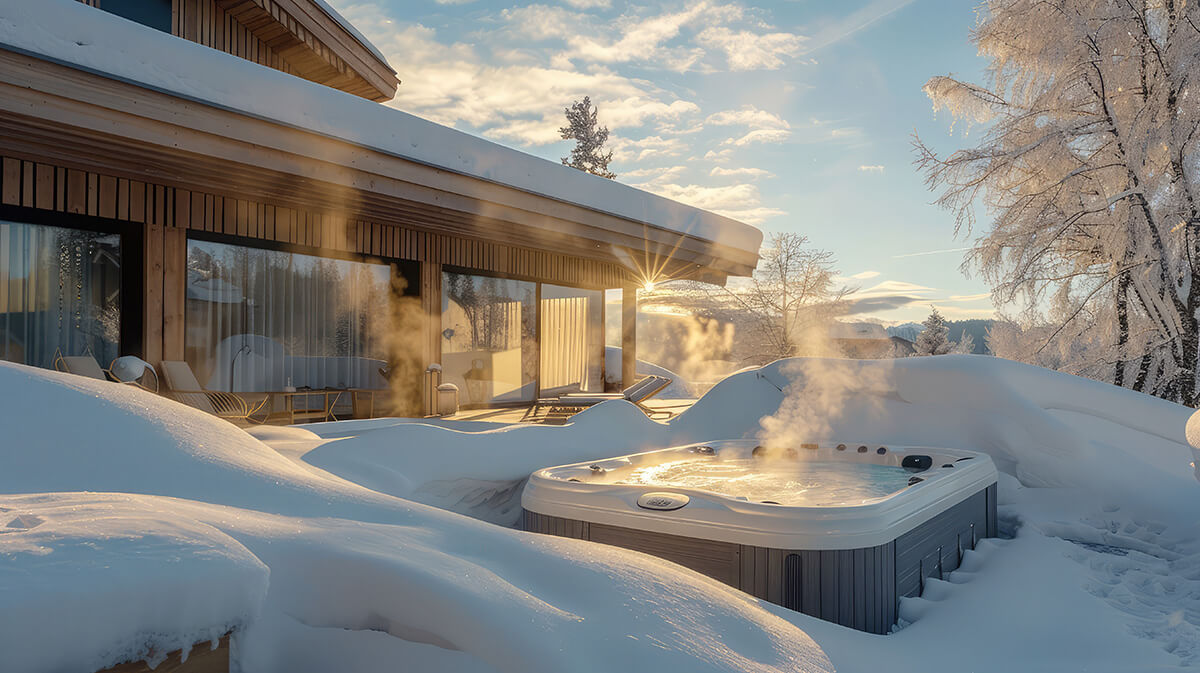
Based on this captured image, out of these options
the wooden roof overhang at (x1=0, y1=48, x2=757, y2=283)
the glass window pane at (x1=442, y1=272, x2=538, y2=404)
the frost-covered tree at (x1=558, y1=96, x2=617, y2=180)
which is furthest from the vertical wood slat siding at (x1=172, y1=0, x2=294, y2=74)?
the frost-covered tree at (x1=558, y1=96, x2=617, y2=180)

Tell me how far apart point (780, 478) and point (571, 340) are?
5.59 meters

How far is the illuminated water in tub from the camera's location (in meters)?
4.08

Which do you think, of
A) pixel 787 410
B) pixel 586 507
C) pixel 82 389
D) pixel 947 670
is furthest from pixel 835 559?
pixel 787 410

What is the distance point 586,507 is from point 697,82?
473 centimetres

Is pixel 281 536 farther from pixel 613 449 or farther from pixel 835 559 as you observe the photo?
pixel 613 449

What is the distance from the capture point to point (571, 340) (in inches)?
391

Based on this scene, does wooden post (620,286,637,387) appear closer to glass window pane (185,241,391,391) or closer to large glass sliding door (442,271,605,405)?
large glass sliding door (442,271,605,405)

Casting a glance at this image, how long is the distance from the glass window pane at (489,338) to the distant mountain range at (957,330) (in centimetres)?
1529

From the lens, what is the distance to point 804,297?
18.5m

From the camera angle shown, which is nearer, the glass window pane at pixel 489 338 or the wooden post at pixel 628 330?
the glass window pane at pixel 489 338

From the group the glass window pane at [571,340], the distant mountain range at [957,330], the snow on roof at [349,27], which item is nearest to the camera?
the snow on roof at [349,27]

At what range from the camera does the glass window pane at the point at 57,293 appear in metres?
5.13

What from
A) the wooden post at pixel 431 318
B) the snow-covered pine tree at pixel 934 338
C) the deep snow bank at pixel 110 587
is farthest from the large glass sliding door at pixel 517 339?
the snow-covered pine tree at pixel 934 338

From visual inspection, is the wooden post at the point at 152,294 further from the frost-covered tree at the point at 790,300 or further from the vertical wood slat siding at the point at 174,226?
the frost-covered tree at the point at 790,300
